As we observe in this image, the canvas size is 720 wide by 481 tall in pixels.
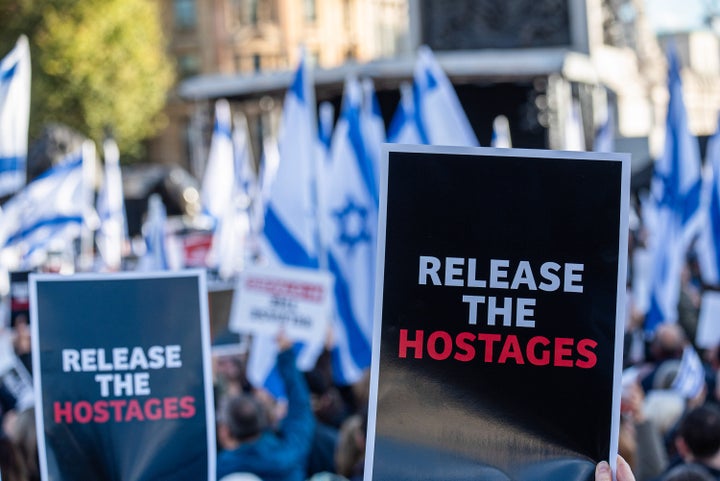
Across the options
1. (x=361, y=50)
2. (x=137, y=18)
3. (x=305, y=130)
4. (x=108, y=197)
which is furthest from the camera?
(x=361, y=50)

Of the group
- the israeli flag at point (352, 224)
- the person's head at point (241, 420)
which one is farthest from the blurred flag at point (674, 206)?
the person's head at point (241, 420)

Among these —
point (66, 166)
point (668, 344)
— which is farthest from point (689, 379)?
point (66, 166)

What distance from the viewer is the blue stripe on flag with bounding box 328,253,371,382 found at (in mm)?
9289

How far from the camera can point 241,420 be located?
5062mm

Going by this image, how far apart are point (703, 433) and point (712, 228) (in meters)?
4.92

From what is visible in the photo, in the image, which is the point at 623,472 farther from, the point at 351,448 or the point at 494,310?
the point at 351,448

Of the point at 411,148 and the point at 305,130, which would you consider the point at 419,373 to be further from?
the point at 305,130

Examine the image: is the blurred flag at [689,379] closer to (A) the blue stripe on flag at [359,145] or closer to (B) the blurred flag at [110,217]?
(A) the blue stripe on flag at [359,145]

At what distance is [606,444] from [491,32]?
1961 centimetres

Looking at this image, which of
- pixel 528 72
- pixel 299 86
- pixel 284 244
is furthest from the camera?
pixel 528 72

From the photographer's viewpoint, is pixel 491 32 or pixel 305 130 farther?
pixel 491 32

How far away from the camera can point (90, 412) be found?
369 centimetres

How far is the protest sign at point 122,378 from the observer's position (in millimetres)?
3656

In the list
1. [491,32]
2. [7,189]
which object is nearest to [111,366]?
[7,189]
